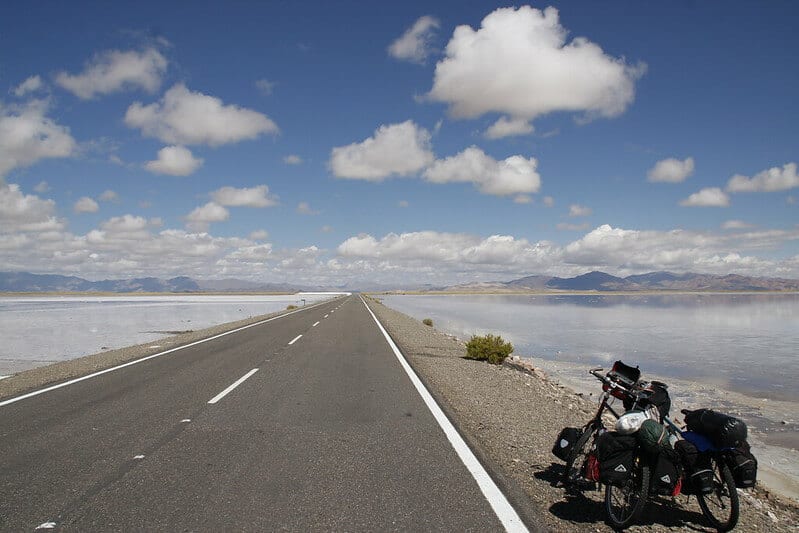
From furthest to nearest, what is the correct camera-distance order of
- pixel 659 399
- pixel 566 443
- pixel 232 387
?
pixel 232 387 < pixel 566 443 < pixel 659 399

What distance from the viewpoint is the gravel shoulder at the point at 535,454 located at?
4.42m

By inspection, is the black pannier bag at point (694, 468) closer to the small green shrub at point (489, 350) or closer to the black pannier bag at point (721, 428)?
the black pannier bag at point (721, 428)

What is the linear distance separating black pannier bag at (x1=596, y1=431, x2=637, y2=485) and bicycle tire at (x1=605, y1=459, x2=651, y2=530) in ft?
0.29

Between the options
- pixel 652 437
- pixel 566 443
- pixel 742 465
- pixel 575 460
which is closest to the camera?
pixel 742 465

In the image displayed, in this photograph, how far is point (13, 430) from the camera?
22.5 ft

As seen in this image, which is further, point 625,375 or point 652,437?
point 625,375

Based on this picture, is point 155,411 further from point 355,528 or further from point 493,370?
point 493,370

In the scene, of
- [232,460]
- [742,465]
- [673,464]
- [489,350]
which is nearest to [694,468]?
[673,464]

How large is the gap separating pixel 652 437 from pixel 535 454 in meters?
2.25

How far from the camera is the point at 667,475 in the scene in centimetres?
413

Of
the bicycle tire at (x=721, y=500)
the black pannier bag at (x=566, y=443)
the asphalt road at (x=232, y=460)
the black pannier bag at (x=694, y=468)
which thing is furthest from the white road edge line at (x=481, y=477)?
the bicycle tire at (x=721, y=500)

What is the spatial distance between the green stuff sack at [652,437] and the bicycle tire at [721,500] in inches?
17.6

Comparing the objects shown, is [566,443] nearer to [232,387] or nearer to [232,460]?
→ [232,460]

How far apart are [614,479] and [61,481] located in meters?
5.14
